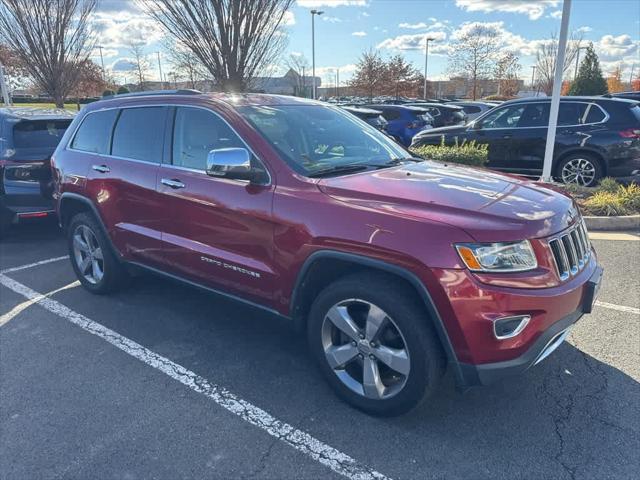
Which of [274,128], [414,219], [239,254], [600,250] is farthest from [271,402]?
[600,250]

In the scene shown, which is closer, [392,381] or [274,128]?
[392,381]

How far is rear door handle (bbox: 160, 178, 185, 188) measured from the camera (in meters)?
3.63

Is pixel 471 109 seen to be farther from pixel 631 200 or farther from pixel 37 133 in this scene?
pixel 37 133

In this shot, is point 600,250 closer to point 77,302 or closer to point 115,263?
point 115,263

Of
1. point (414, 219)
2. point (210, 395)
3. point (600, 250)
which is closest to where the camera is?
point (414, 219)

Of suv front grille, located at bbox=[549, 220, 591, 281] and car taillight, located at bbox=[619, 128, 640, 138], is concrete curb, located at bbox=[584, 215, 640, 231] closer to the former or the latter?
car taillight, located at bbox=[619, 128, 640, 138]

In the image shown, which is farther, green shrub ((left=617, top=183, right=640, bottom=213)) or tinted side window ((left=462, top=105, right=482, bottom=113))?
tinted side window ((left=462, top=105, right=482, bottom=113))

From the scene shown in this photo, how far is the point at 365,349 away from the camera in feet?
9.17

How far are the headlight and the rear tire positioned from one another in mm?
3290

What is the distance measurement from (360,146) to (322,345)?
5.28 feet

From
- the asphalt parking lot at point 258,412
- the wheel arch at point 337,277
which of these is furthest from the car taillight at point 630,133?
the wheel arch at point 337,277

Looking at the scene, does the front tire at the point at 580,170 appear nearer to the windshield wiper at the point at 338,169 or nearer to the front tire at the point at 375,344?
the windshield wiper at the point at 338,169

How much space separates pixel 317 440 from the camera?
8.84ft

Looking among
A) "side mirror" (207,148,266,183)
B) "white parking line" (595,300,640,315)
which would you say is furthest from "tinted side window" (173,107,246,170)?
"white parking line" (595,300,640,315)
